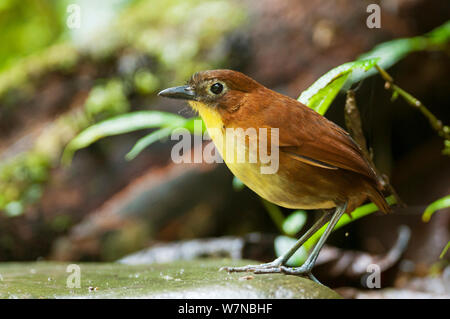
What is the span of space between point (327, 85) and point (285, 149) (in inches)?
21.6

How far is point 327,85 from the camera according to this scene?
239 cm

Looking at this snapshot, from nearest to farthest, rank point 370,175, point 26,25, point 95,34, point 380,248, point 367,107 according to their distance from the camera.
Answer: point 370,175
point 367,107
point 380,248
point 95,34
point 26,25

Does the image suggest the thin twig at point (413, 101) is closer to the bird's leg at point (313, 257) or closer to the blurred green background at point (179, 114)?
the bird's leg at point (313, 257)

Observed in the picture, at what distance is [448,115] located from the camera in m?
4.68

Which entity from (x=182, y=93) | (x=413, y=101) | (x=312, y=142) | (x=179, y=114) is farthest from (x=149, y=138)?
(x=413, y=101)

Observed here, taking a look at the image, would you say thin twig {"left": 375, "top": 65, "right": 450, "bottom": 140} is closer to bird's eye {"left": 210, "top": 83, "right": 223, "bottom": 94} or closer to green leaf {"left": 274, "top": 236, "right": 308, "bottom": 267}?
bird's eye {"left": 210, "top": 83, "right": 223, "bottom": 94}

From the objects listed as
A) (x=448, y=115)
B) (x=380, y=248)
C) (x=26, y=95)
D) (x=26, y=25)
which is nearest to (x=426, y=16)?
(x=448, y=115)

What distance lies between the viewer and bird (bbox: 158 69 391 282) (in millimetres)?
1990

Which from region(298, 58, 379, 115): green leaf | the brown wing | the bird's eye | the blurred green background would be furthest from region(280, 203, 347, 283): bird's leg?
the blurred green background

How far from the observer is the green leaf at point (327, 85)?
232 centimetres

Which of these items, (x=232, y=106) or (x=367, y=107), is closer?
(x=232, y=106)

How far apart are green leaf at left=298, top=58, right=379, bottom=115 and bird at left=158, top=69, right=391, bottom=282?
9.8 inches

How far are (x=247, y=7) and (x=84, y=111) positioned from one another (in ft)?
5.58

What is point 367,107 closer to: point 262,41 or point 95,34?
point 262,41
